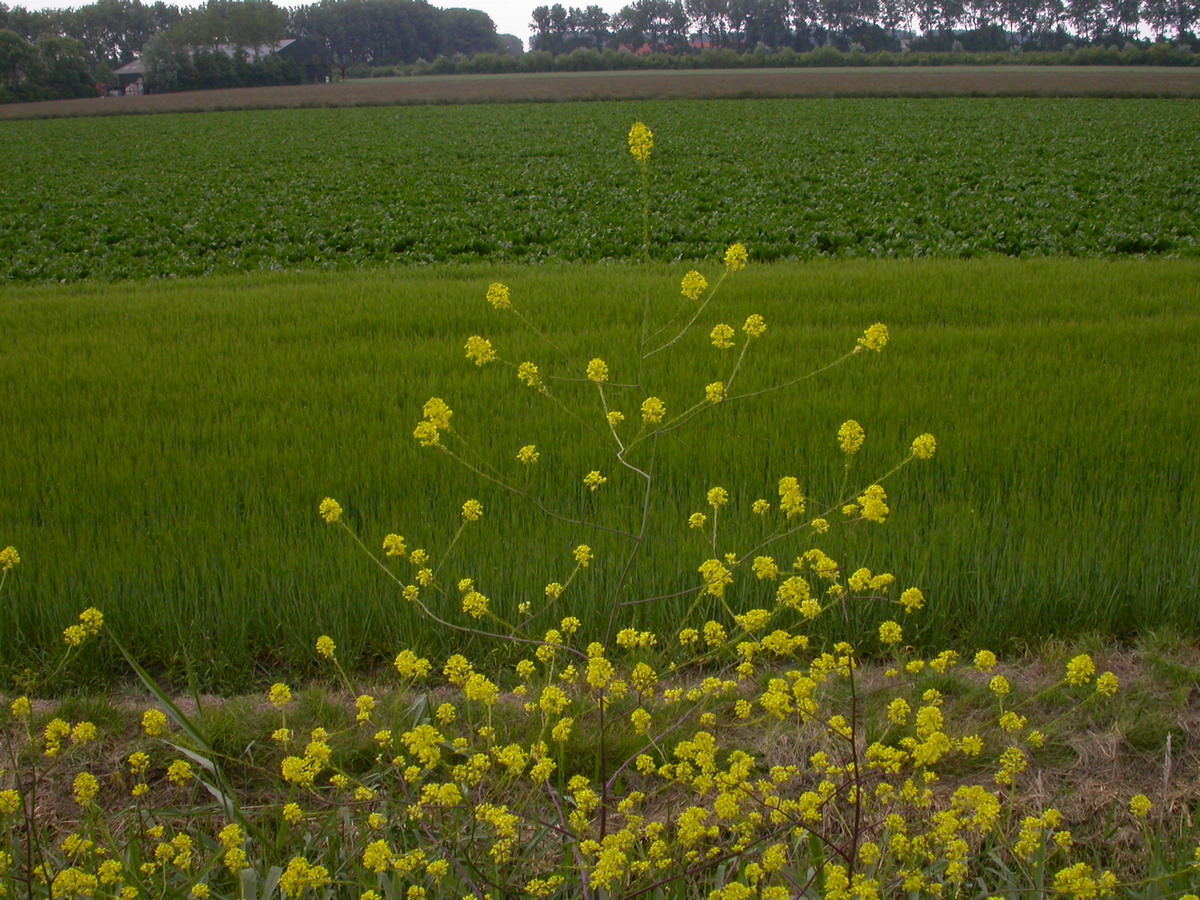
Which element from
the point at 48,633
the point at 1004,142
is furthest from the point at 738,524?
the point at 1004,142

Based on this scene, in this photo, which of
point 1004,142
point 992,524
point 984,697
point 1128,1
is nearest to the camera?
point 984,697

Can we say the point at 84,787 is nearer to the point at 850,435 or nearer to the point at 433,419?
the point at 433,419

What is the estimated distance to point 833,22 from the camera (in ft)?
297

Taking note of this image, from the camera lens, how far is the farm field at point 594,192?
13.2 m

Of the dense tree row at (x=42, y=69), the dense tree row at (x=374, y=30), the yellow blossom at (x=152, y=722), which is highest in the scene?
the dense tree row at (x=374, y=30)

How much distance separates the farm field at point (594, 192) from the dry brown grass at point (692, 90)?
11.2m

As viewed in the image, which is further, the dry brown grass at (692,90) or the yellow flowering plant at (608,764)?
the dry brown grass at (692,90)

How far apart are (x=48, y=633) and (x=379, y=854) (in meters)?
2.37

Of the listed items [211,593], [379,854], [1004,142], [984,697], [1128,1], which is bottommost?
[984,697]

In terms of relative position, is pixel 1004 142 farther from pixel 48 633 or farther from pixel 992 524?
pixel 48 633

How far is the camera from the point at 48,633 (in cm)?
334

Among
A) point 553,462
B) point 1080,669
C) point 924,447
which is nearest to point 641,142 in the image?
point 924,447

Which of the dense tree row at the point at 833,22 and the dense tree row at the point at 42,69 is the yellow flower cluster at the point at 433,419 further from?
the dense tree row at the point at 833,22

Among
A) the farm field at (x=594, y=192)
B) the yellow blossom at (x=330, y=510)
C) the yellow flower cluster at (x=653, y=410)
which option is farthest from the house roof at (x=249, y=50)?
the yellow flower cluster at (x=653, y=410)
